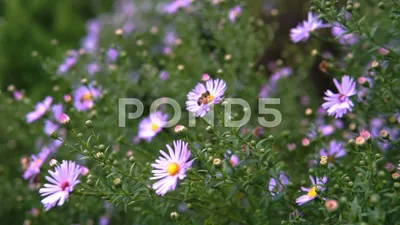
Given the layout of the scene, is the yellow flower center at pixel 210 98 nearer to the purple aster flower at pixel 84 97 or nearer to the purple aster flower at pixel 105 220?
the purple aster flower at pixel 84 97

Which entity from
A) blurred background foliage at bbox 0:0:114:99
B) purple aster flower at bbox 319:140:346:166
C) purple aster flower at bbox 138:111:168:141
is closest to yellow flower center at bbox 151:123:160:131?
purple aster flower at bbox 138:111:168:141

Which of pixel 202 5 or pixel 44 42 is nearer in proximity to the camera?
pixel 202 5

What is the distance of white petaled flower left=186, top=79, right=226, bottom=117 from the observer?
4.50ft

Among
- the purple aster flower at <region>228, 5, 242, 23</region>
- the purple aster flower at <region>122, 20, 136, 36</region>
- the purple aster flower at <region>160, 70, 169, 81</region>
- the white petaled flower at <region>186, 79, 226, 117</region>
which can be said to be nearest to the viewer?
the white petaled flower at <region>186, 79, 226, 117</region>

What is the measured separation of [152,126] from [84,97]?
0.47 meters

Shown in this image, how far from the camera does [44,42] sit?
3.74 m

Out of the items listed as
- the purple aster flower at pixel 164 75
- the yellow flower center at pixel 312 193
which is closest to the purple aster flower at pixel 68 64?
the purple aster flower at pixel 164 75

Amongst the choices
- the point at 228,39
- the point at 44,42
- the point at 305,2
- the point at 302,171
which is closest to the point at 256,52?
the point at 228,39

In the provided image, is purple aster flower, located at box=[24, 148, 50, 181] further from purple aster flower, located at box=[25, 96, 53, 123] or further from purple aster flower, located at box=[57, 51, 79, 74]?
purple aster flower, located at box=[57, 51, 79, 74]

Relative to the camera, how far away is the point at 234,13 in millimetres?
2152

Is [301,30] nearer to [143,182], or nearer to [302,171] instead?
[302,171]

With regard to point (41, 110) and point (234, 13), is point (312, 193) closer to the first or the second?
point (234, 13)

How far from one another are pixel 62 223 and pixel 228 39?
1159 millimetres

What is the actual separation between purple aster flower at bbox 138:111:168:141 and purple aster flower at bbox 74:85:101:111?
0.81ft
